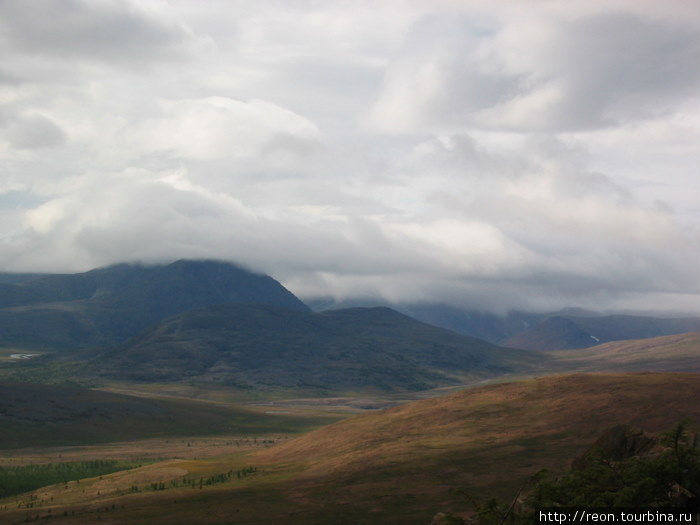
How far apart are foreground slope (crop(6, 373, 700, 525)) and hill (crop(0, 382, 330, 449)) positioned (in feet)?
246

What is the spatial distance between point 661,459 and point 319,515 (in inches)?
1300

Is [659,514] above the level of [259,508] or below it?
above

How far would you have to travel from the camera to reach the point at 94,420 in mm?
172875

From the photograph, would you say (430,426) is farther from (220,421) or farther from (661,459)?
(220,421)

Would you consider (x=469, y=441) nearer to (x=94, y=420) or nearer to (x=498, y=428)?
(x=498, y=428)

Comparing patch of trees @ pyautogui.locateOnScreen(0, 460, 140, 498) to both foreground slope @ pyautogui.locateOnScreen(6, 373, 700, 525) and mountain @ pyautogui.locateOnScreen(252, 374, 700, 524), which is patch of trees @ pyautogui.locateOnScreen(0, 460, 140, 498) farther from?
mountain @ pyautogui.locateOnScreen(252, 374, 700, 524)

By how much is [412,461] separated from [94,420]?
4867 inches

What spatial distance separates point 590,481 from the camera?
31.1 metres

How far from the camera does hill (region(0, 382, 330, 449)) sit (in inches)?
6143

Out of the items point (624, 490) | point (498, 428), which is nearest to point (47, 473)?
point (498, 428)

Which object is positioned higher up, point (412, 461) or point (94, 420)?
point (412, 461)

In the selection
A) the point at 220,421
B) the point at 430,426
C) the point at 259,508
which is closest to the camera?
the point at 259,508

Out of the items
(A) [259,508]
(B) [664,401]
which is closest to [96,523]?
(A) [259,508]

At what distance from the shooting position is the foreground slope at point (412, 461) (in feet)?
190
